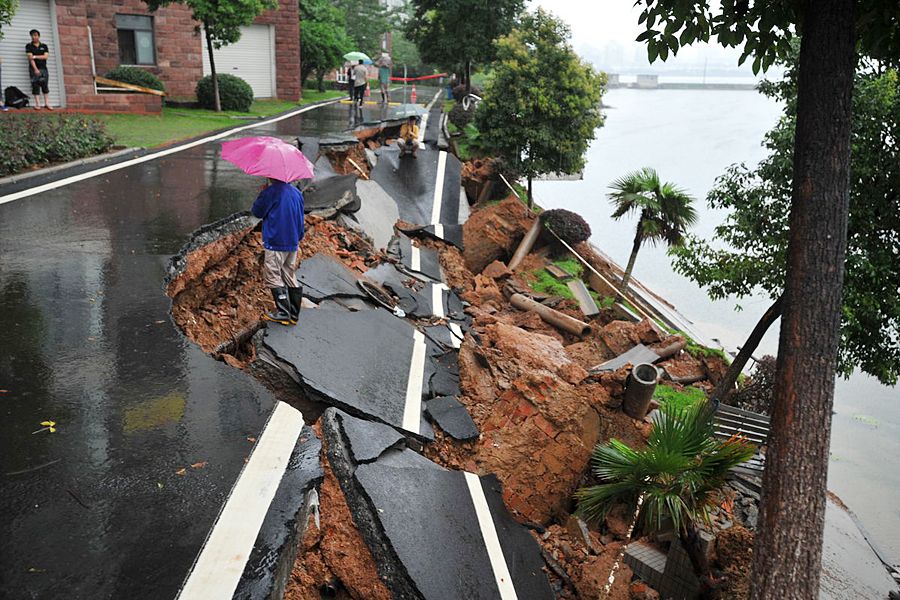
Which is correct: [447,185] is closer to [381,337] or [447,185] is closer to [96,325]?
[381,337]

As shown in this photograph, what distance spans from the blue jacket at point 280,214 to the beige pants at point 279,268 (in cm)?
10

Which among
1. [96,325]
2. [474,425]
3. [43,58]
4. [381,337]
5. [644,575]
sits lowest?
[644,575]

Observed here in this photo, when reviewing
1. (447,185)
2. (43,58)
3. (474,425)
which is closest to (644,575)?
(474,425)

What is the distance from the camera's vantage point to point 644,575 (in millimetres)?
7199

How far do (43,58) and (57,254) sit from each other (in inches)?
577

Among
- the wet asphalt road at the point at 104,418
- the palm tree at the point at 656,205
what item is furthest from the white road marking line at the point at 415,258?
the wet asphalt road at the point at 104,418

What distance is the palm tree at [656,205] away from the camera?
16109 mm

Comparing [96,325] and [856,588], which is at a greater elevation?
[96,325]

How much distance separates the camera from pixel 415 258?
15008 millimetres

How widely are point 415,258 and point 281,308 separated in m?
7.39

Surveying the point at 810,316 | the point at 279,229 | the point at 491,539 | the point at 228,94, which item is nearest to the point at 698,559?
the point at 491,539

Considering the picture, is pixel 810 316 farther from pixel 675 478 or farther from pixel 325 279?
pixel 325 279

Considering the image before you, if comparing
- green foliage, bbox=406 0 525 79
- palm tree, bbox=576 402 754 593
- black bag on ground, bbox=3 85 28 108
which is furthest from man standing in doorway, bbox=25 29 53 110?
palm tree, bbox=576 402 754 593

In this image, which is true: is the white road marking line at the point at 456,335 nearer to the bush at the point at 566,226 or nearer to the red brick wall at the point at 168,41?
the bush at the point at 566,226
